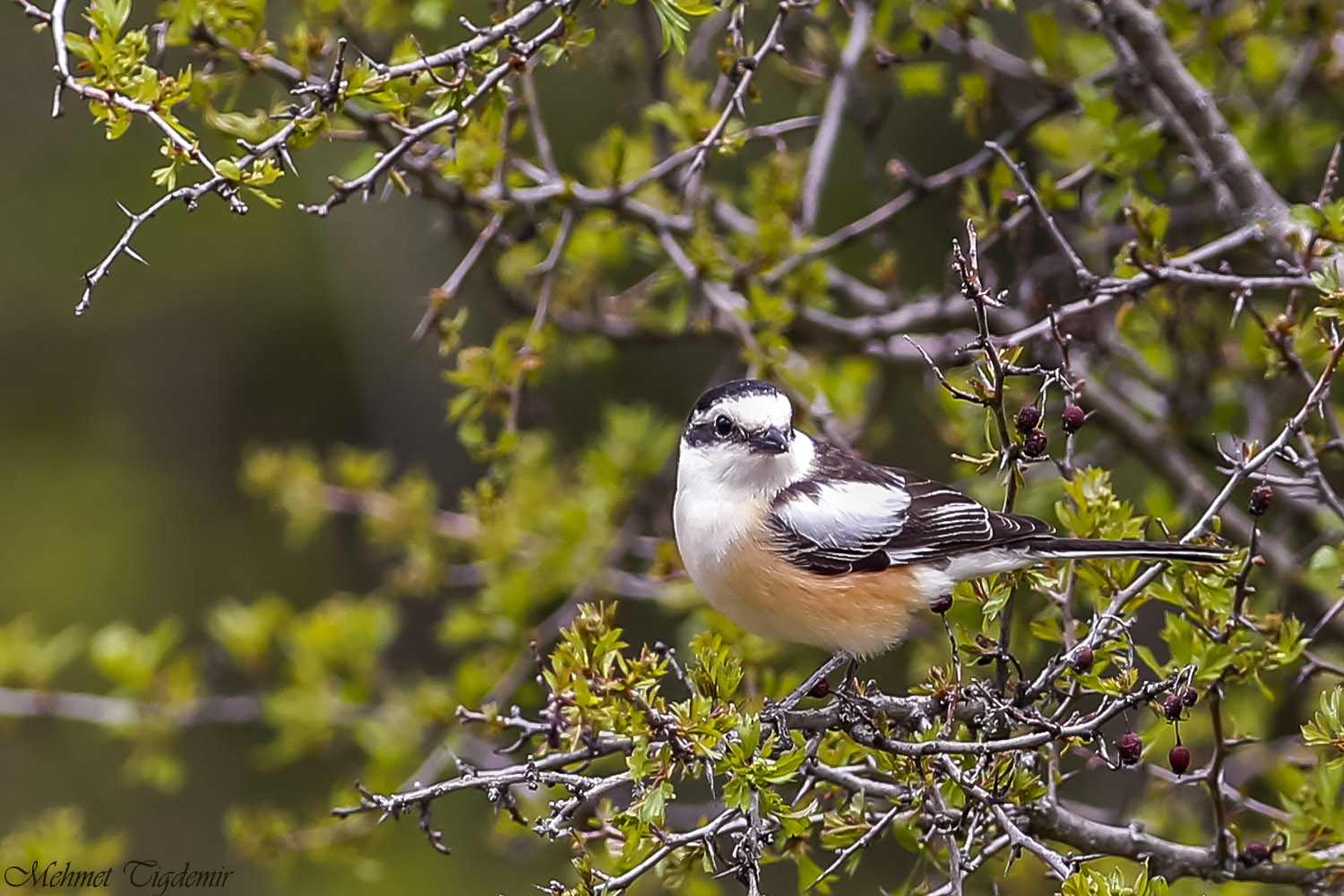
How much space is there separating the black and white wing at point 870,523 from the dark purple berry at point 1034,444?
3.05ft

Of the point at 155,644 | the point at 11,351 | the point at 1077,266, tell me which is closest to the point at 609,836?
the point at 1077,266

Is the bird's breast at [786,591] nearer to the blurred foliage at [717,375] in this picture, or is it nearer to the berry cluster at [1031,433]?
the blurred foliage at [717,375]

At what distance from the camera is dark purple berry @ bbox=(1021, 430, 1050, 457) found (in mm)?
2602

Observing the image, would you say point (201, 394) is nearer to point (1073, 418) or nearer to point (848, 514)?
point (848, 514)

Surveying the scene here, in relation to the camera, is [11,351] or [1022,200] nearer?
[1022,200]

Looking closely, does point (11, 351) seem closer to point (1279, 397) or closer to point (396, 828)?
point (396, 828)

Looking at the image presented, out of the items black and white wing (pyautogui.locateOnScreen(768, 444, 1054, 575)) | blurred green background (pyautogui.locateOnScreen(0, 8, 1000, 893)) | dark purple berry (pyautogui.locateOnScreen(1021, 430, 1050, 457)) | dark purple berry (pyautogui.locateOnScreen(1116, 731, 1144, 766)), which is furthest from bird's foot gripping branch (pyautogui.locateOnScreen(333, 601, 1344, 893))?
blurred green background (pyautogui.locateOnScreen(0, 8, 1000, 893))

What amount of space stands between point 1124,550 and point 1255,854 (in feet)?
2.46

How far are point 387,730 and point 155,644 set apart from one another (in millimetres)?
1002

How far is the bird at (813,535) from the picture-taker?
140 inches

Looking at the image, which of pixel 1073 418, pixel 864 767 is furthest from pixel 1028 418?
pixel 864 767

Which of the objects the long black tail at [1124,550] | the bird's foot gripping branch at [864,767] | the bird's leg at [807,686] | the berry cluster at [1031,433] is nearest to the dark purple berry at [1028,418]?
the berry cluster at [1031,433]

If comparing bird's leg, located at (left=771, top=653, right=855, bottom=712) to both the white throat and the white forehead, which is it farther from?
the white forehead

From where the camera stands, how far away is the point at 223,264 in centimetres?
1005
